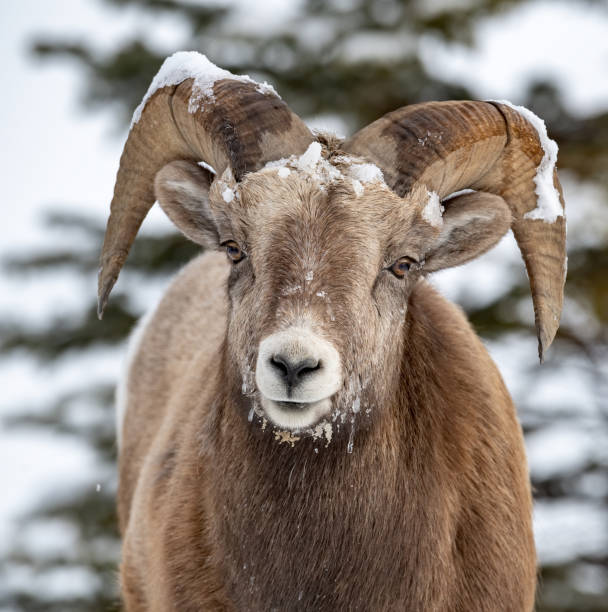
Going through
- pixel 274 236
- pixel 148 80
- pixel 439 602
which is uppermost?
pixel 148 80

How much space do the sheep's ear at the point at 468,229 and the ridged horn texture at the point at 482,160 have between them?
107 mm

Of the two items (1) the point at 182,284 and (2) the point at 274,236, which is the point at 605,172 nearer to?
(1) the point at 182,284

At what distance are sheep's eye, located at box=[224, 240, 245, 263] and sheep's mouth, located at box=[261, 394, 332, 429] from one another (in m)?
0.81

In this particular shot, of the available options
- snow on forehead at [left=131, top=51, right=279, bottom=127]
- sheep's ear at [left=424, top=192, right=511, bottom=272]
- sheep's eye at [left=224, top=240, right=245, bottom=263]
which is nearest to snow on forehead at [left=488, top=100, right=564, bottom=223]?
sheep's ear at [left=424, top=192, right=511, bottom=272]

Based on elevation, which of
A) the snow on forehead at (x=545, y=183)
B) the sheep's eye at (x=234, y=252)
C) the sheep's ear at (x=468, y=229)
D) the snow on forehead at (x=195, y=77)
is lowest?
the sheep's eye at (x=234, y=252)

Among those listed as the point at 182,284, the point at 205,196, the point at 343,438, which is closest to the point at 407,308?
the point at 343,438

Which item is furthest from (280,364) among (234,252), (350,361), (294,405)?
(234,252)

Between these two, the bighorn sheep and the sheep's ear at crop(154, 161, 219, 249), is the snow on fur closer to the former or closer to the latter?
the bighorn sheep

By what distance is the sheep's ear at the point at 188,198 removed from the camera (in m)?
5.02

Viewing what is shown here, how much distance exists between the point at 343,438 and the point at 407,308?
33.4 inches

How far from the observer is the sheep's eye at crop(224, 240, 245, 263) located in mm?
4430

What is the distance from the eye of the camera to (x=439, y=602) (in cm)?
434

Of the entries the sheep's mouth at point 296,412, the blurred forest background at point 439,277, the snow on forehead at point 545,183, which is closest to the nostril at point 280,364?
the sheep's mouth at point 296,412

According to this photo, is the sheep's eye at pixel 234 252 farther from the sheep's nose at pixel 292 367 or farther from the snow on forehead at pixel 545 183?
the snow on forehead at pixel 545 183
